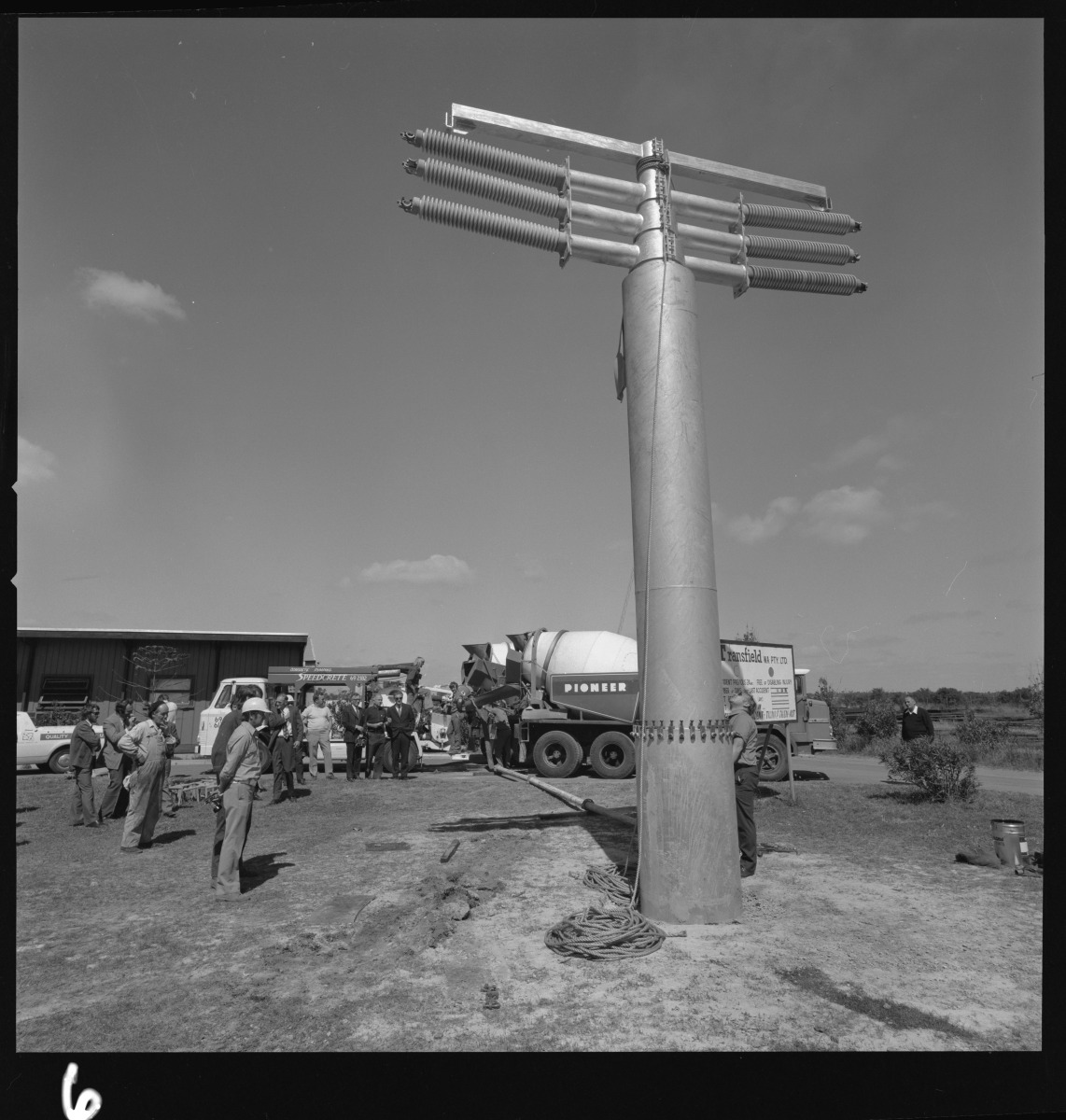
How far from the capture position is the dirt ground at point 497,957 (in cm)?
387

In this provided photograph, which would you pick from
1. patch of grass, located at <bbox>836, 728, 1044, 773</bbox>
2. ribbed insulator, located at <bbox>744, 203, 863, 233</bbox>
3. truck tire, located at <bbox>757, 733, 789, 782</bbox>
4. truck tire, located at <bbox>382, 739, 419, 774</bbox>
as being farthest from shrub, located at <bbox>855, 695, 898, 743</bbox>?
ribbed insulator, located at <bbox>744, 203, 863, 233</bbox>

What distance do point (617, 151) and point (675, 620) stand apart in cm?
395

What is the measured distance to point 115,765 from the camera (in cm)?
1055

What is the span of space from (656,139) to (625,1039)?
21.4ft

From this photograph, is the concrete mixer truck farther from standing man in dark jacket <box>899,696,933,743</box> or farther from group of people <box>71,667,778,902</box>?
standing man in dark jacket <box>899,696,933,743</box>

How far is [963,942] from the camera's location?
504cm

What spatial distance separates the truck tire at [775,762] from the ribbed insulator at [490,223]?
9.73 m

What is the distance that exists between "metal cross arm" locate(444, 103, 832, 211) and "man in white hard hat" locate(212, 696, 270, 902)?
5276 mm

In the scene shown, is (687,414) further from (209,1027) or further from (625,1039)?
(209,1027)

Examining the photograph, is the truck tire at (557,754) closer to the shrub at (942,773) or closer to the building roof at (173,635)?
the shrub at (942,773)

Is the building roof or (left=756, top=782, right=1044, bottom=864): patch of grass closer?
(left=756, top=782, right=1044, bottom=864): patch of grass

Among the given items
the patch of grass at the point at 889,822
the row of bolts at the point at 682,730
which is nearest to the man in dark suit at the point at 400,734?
the patch of grass at the point at 889,822

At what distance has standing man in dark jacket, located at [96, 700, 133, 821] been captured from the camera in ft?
34.4
